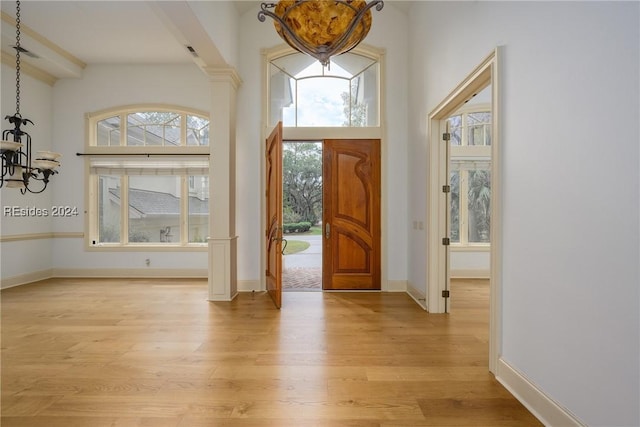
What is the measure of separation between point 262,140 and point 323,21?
12.1ft

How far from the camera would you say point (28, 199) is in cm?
570

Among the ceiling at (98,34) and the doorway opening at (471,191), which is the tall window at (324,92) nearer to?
the ceiling at (98,34)

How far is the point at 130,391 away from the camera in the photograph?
2311 mm

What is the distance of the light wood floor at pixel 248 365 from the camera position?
2.05 meters

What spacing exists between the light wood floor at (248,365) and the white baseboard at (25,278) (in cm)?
124

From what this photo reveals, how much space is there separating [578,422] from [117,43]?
7.06 metres

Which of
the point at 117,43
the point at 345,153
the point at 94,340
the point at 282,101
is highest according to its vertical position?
the point at 117,43

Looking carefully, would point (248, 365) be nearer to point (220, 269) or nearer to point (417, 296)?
point (220, 269)

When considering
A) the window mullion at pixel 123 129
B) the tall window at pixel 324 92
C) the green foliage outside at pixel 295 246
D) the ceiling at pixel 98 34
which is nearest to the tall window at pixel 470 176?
the tall window at pixel 324 92

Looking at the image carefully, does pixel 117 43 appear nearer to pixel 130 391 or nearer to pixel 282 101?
pixel 282 101

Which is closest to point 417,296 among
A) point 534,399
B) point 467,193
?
point 534,399

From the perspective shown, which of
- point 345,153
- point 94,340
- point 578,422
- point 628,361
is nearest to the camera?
point 628,361

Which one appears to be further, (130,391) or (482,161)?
(482,161)

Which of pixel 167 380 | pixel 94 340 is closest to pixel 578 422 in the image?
pixel 167 380
